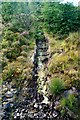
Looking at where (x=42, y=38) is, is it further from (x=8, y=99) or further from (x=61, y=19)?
(x=8, y=99)

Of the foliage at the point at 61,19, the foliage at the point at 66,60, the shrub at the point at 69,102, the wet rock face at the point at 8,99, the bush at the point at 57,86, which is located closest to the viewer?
the shrub at the point at 69,102

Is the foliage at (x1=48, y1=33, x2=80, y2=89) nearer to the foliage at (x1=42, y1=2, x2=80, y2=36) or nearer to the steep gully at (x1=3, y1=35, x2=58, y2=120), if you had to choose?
the steep gully at (x1=3, y1=35, x2=58, y2=120)

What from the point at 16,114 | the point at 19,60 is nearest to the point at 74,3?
the point at 19,60

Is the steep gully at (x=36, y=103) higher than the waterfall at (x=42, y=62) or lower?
lower

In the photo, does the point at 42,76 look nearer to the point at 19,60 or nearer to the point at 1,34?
the point at 19,60

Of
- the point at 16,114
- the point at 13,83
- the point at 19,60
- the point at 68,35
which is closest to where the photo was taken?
the point at 16,114

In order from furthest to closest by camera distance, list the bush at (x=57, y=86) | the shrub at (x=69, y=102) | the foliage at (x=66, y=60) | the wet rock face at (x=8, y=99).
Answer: the foliage at (x=66, y=60) → the bush at (x=57, y=86) → the wet rock face at (x=8, y=99) → the shrub at (x=69, y=102)

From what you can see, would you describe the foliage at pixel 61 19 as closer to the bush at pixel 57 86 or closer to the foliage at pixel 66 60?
the foliage at pixel 66 60

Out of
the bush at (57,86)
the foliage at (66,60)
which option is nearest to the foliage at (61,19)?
the foliage at (66,60)

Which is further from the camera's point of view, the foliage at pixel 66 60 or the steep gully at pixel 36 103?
the foliage at pixel 66 60
